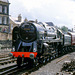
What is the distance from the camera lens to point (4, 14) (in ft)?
140

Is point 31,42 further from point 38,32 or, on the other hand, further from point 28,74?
point 28,74

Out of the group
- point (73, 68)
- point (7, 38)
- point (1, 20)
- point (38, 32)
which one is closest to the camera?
point (73, 68)

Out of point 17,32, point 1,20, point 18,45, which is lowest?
point 18,45

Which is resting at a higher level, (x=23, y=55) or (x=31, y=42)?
(x=31, y=42)

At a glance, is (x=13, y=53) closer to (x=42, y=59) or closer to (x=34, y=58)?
(x=34, y=58)

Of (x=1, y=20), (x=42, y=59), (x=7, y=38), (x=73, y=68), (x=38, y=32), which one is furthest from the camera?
(x=1, y=20)

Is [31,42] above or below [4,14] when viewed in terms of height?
below

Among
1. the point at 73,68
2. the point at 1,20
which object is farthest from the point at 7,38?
the point at 73,68

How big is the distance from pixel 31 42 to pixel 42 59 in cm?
204

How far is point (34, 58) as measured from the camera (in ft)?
37.4

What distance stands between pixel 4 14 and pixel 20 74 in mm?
35033

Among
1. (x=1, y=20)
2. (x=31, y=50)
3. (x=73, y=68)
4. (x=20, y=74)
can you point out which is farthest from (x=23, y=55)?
(x=1, y=20)

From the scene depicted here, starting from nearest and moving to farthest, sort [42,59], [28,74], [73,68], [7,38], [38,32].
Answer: [28,74]
[73,68]
[38,32]
[42,59]
[7,38]

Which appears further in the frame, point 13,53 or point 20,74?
point 13,53
